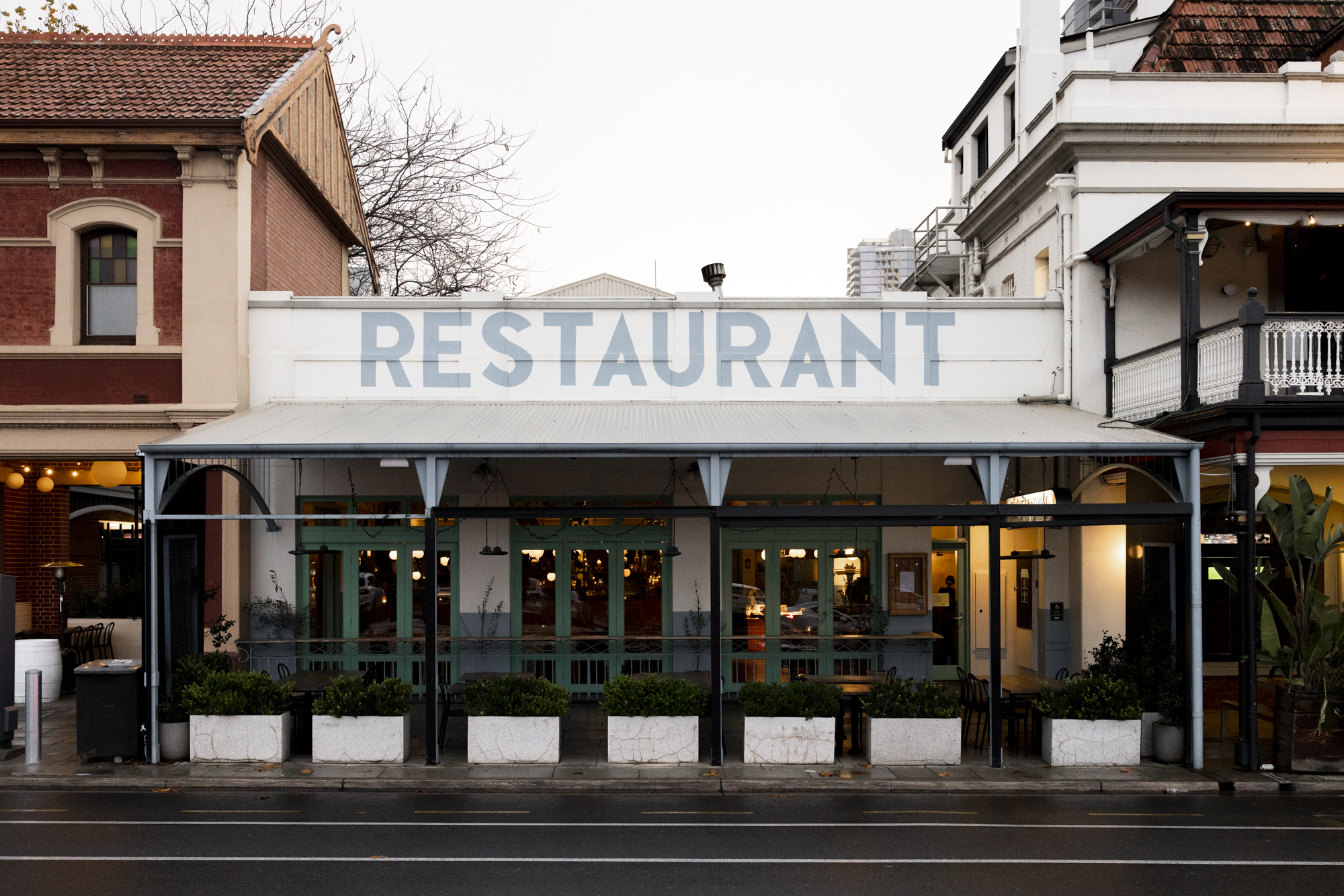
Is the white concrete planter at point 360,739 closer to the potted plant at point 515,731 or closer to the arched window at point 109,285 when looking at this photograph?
Result: the potted plant at point 515,731

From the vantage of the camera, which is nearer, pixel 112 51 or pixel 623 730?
pixel 623 730

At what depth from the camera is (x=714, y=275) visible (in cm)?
1498

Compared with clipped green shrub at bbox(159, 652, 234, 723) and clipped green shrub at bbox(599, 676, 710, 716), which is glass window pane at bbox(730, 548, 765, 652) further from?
clipped green shrub at bbox(159, 652, 234, 723)

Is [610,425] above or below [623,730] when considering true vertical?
above

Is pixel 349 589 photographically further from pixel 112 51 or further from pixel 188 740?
pixel 112 51

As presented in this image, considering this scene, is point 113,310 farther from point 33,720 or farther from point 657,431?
point 657,431

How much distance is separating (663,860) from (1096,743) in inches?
222

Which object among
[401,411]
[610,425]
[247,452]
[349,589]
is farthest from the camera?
[349,589]

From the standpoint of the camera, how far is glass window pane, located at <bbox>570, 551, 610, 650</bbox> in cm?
1515

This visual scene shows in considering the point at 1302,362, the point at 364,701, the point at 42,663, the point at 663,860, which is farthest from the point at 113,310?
the point at 1302,362

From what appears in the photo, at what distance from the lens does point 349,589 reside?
49.1 ft

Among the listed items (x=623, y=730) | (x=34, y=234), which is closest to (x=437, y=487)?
(x=623, y=730)

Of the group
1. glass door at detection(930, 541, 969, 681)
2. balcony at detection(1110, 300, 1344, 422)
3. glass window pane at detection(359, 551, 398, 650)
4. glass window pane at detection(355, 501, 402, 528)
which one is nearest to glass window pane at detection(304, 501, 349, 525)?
glass window pane at detection(355, 501, 402, 528)

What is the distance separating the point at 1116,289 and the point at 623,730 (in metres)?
9.32
